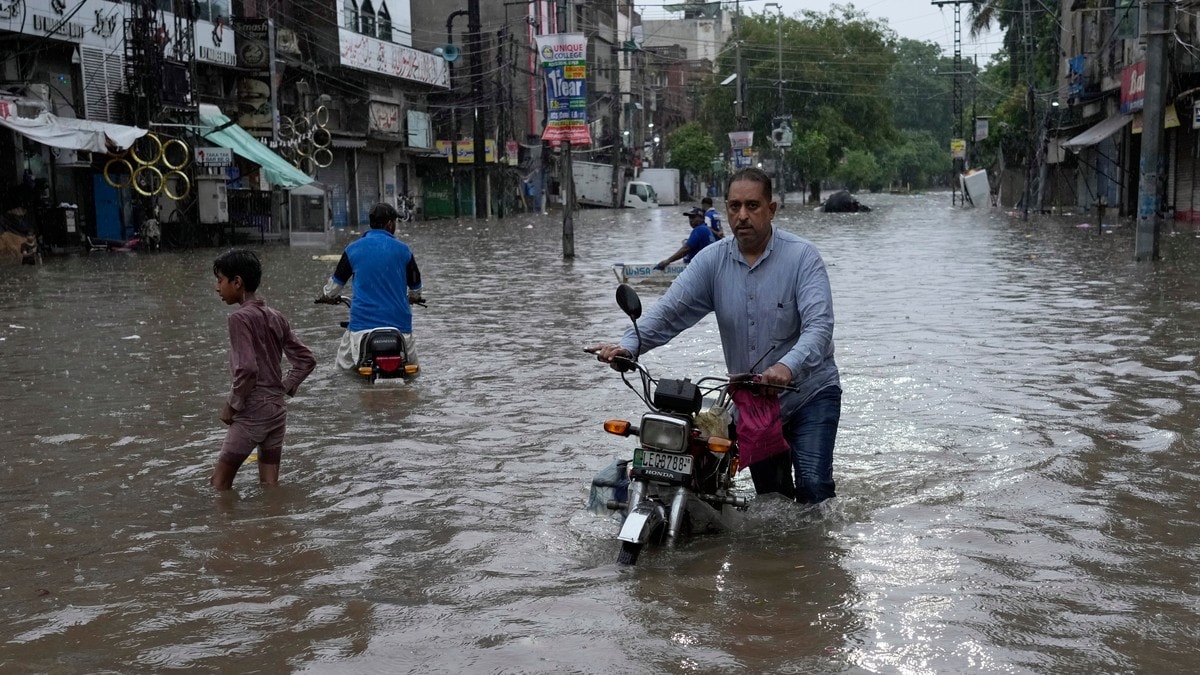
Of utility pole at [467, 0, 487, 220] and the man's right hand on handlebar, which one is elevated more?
utility pole at [467, 0, 487, 220]

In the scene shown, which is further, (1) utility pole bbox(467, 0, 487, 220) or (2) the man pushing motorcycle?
(1) utility pole bbox(467, 0, 487, 220)

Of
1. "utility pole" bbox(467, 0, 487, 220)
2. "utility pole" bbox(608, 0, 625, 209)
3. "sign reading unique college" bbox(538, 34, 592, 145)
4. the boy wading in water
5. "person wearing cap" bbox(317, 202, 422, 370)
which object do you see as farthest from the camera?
"utility pole" bbox(608, 0, 625, 209)

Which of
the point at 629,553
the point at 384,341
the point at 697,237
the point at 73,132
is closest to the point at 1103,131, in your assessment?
the point at 697,237

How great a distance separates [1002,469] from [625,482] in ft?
8.32

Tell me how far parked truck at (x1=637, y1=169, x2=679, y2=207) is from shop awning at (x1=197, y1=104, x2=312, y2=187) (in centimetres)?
4693

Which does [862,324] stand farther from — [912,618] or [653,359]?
[912,618]

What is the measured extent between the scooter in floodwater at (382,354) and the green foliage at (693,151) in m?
79.4

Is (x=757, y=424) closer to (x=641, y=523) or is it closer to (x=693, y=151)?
(x=641, y=523)

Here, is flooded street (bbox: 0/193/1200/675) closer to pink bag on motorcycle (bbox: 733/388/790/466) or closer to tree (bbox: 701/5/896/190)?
pink bag on motorcycle (bbox: 733/388/790/466)

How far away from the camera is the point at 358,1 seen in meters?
47.7

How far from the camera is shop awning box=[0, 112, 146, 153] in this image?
24.8 metres

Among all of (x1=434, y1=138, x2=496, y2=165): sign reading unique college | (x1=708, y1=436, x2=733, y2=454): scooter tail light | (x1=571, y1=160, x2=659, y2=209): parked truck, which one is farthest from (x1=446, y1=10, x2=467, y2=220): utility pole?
(x1=708, y1=436, x2=733, y2=454): scooter tail light

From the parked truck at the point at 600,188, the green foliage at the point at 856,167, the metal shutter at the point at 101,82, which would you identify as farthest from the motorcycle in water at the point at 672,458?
the green foliage at the point at 856,167

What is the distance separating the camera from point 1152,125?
2045 centimetres
